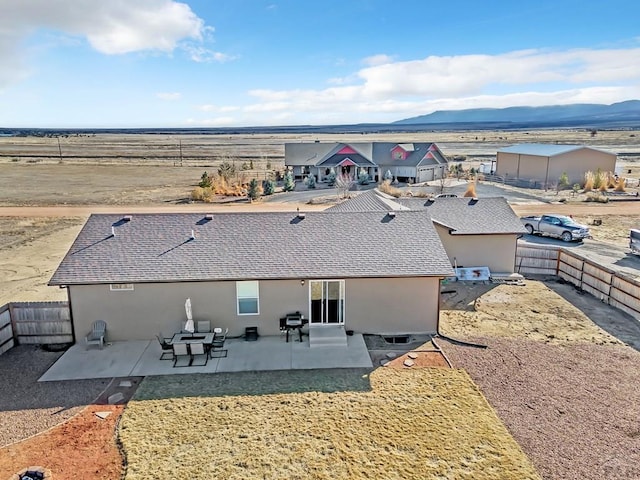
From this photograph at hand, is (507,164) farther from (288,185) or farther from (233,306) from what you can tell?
(233,306)

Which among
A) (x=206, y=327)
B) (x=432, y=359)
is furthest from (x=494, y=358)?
(x=206, y=327)

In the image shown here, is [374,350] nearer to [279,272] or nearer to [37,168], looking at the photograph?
[279,272]

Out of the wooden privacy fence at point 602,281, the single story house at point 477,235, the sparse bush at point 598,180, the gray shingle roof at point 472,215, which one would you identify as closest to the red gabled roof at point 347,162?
the sparse bush at point 598,180

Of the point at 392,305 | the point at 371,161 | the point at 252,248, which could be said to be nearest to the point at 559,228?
the point at 392,305

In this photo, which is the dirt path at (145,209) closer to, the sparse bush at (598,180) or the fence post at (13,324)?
the fence post at (13,324)

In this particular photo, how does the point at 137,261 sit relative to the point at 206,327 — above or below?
above

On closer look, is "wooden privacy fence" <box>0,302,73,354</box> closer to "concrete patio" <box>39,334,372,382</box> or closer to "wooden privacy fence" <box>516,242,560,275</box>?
"concrete patio" <box>39,334,372,382</box>
